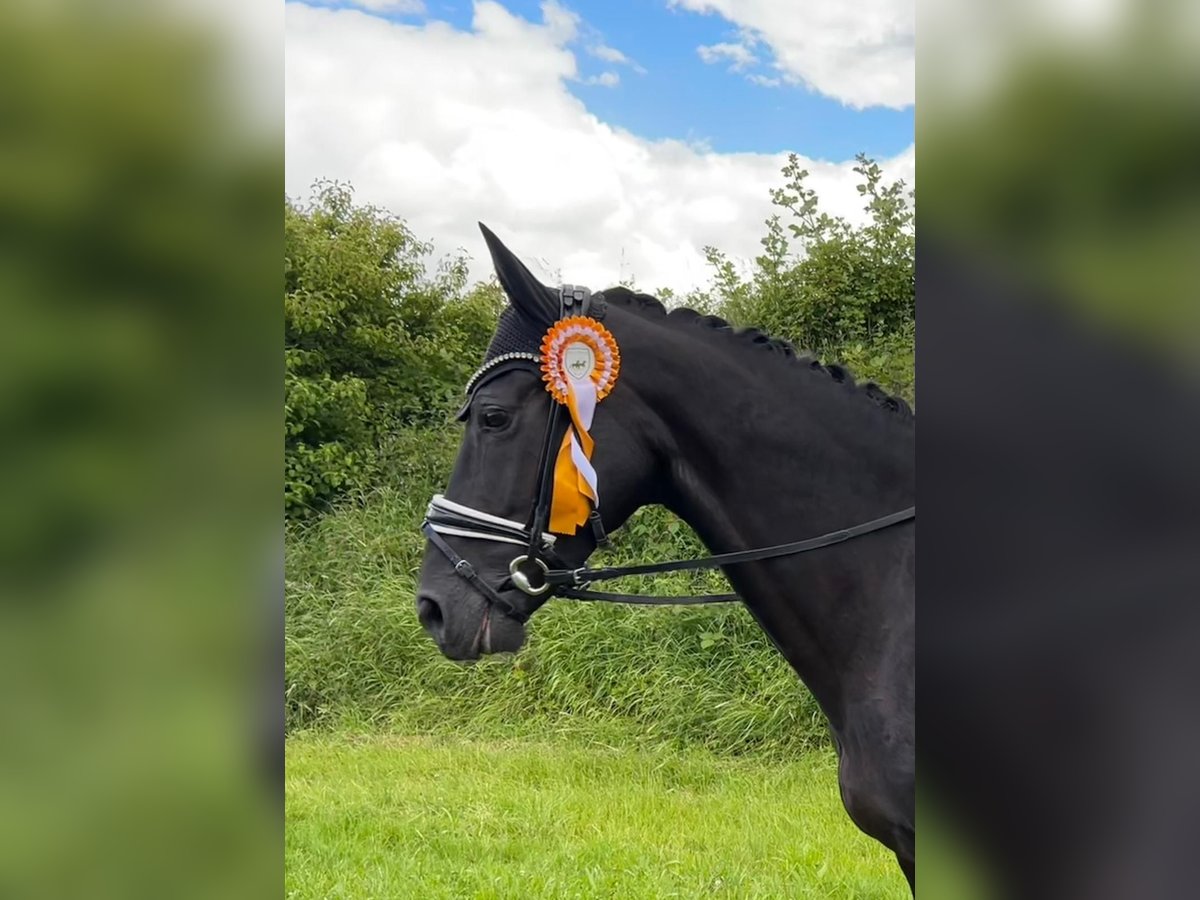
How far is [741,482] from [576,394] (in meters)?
0.44

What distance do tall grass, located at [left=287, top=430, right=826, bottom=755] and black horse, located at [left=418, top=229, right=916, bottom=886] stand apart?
3804 mm

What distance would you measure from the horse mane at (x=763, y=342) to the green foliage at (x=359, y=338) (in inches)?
213

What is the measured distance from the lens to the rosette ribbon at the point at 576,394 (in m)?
2.10

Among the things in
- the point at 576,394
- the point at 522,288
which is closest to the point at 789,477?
the point at 576,394

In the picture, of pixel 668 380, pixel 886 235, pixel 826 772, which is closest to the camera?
pixel 668 380

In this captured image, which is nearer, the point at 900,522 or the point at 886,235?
the point at 900,522

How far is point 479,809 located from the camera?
4.56m

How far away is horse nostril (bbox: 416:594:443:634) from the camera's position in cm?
220
